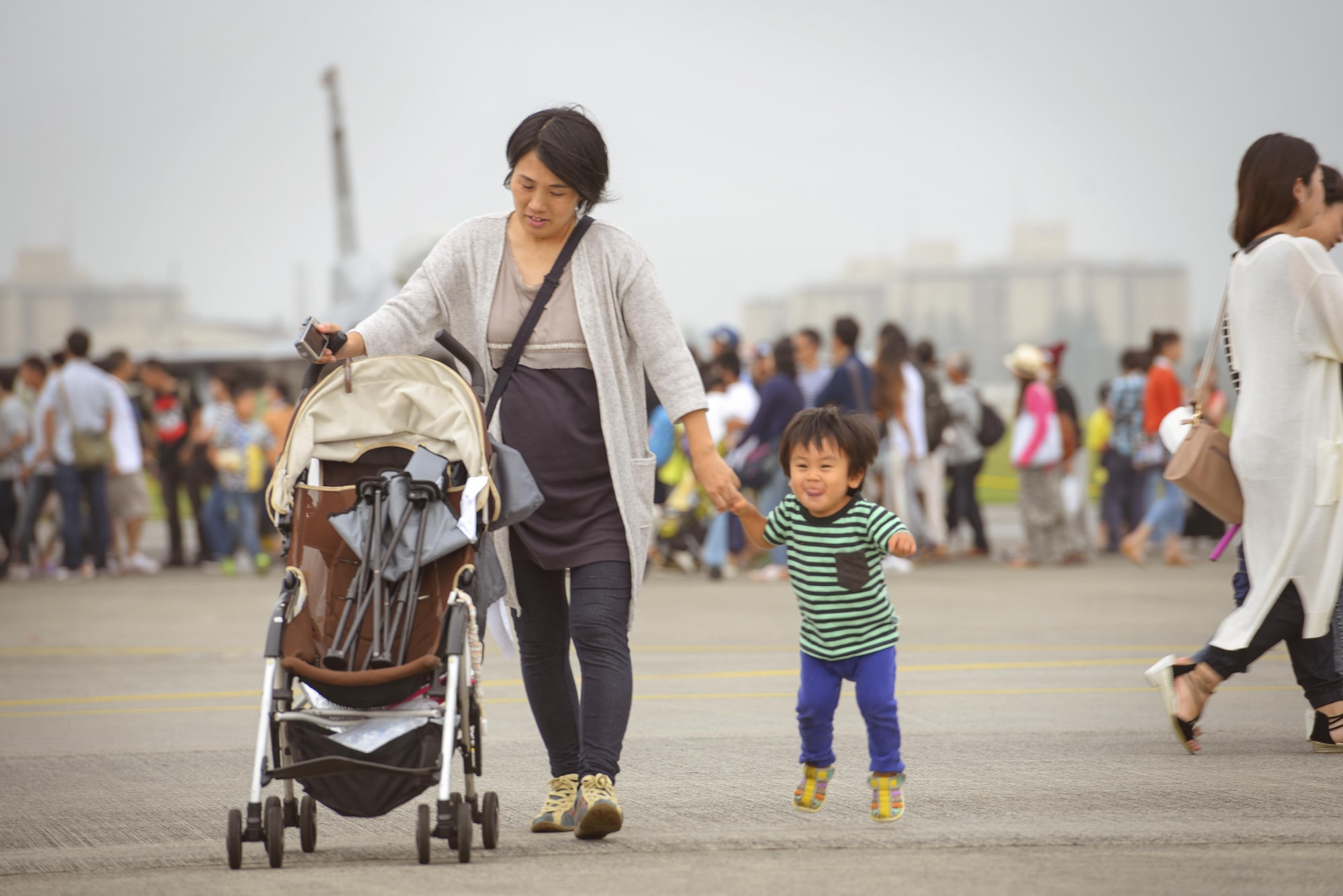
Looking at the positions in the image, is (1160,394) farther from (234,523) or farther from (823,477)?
(823,477)

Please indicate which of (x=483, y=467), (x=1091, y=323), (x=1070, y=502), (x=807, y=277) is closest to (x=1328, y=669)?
(x=483, y=467)

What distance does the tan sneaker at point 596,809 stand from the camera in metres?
4.34

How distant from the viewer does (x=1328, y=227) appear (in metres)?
5.95

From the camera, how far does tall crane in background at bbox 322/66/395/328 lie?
36500 mm

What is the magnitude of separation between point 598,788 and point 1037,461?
11.0m

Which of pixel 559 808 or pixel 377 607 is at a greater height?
pixel 377 607

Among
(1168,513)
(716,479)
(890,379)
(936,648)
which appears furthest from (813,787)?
(1168,513)

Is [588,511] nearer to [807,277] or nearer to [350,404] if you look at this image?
[350,404]

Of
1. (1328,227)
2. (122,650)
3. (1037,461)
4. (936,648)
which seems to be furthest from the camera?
(1037,461)

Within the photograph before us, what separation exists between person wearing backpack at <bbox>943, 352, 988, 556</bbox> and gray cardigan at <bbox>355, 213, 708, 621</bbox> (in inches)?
443

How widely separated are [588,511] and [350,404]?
77 centimetres

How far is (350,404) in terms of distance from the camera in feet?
14.8

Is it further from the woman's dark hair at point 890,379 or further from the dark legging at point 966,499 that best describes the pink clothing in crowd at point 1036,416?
the dark legging at point 966,499

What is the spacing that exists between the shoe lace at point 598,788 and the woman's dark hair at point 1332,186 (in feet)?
11.9
